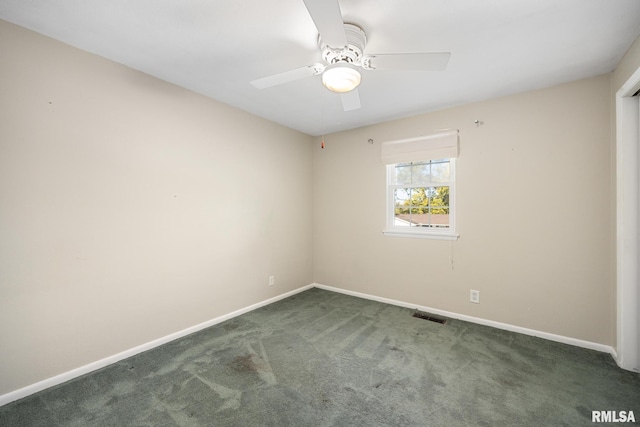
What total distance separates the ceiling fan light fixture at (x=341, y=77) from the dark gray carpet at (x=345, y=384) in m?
2.08

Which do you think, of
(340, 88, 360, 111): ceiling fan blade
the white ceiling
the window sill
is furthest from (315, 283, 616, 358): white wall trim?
(340, 88, 360, 111): ceiling fan blade

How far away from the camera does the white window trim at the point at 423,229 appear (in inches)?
123

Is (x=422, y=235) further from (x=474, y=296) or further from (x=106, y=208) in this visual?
(x=106, y=208)

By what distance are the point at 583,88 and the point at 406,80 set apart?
159 centimetres

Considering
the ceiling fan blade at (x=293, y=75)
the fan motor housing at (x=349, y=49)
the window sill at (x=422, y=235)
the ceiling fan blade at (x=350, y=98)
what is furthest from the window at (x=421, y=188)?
the ceiling fan blade at (x=293, y=75)

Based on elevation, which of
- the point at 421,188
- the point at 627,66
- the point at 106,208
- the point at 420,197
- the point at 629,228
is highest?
the point at 627,66

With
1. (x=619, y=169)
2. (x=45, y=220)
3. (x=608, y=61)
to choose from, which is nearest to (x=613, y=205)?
(x=619, y=169)

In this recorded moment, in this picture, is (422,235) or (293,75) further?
(422,235)

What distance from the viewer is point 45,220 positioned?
1.91 m

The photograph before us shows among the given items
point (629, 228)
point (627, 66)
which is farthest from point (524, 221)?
point (627, 66)

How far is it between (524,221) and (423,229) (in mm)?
1020

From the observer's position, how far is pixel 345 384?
1.94 m

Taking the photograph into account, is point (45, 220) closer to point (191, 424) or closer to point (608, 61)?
point (191, 424)

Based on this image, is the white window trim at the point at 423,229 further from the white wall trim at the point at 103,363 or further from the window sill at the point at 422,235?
the white wall trim at the point at 103,363
